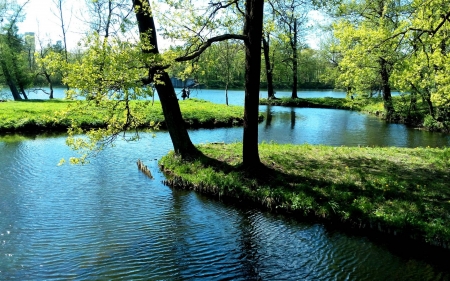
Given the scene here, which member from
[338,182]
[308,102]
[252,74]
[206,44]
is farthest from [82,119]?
[308,102]

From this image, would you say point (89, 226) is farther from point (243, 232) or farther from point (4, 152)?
point (4, 152)

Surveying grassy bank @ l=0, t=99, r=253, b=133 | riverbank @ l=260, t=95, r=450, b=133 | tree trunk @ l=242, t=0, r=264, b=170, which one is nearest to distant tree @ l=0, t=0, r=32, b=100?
grassy bank @ l=0, t=99, r=253, b=133

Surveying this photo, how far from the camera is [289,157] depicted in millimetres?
12945

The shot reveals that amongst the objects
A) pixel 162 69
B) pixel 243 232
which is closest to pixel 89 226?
pixel 243 232

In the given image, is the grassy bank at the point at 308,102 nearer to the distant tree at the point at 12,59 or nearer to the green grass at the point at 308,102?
the green grass at the point at 308,102

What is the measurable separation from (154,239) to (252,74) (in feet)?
18.8

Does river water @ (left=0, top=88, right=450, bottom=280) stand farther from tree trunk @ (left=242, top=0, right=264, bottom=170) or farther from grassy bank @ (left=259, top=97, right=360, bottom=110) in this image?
grassy bank @ (left=259, top=97, right=360, bottom=110)

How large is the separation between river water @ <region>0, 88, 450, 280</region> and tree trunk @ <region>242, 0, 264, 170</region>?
78.8 inches

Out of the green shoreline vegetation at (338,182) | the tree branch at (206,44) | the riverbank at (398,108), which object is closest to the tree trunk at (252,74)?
the tree branch at (206,44)

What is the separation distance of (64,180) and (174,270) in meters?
7.21

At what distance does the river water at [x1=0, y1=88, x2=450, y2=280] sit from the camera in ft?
22.3

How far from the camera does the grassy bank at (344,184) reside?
8656 mm

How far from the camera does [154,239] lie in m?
8.07

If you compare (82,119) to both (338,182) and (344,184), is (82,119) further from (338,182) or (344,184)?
(344,184)
